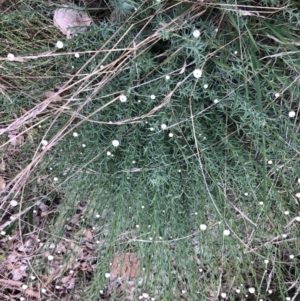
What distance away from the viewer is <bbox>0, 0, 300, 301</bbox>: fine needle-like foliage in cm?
→ 100

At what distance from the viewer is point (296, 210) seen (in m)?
1.19

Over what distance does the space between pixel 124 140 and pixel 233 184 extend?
→ 34 centimetres

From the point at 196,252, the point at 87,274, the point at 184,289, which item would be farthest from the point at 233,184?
the point at 87,274

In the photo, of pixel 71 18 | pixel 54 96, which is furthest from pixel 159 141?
pixel 71 18

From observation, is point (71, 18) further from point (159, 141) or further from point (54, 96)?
point (159, 141)

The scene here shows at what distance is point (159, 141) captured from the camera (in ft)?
3.57

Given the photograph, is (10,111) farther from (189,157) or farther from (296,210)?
(296,210)

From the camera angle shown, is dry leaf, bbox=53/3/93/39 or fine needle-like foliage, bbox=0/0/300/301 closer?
fine needle-like foliage, bbox=0/0/300/301

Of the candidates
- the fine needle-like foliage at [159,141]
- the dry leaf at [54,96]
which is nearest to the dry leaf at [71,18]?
the fine needle-like foliage at [159,141]

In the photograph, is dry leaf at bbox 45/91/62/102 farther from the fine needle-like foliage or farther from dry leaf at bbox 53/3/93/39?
dry leaf at bbox 53/3/93/39

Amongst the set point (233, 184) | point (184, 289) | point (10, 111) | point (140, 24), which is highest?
point (140, 24)

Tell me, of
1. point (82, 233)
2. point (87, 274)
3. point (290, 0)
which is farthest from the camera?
point (87, 274)

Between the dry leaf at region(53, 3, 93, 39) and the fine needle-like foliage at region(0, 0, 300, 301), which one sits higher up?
the dry leaf at region(53, 3, 93, 39)

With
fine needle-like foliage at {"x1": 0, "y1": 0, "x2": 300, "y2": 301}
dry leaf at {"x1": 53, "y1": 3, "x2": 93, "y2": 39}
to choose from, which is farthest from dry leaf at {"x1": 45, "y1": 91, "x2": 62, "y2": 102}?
dry leaf at {"x1": 53, "y1": 3, "x2": 93, "y2": 39}
